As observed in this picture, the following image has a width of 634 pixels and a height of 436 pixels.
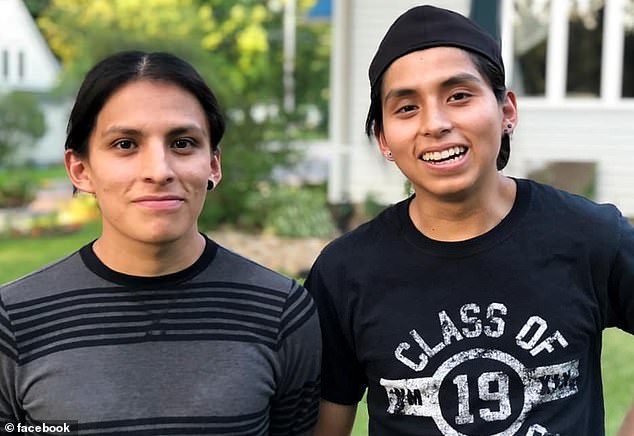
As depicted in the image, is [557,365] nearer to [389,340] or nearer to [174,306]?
[389,340]

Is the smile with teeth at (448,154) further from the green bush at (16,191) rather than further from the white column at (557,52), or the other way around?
the green bush at (16,191)

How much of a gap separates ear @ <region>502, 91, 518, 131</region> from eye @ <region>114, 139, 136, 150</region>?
936mm

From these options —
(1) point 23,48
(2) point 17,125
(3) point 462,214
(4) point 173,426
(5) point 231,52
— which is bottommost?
(4) point 173,426

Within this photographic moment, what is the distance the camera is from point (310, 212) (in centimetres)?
981

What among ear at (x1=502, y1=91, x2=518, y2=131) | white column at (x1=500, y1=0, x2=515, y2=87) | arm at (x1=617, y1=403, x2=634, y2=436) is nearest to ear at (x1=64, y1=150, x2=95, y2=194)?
ear at (x1=502, y1=91, x2=518, y2=131)

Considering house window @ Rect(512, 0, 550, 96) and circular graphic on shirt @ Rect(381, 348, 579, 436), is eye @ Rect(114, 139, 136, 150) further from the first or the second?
house window @ Rect(512, 0, 550, 96)

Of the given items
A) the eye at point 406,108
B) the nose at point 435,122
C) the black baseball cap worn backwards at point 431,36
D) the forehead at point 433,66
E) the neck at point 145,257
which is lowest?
the neck at point 145,257

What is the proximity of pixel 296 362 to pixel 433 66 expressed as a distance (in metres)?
0.78

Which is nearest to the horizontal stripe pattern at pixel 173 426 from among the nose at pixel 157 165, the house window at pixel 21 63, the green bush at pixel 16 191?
the nose at pixel 157 165

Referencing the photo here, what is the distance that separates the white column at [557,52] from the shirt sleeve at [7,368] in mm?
9508

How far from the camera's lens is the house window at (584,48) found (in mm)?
10703

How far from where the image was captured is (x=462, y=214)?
2.24m

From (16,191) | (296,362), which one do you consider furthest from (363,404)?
(16,191)

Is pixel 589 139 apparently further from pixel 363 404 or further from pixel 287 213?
pixel 363 404
